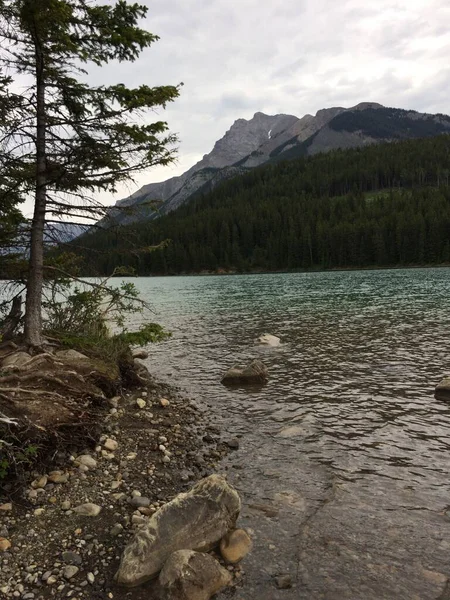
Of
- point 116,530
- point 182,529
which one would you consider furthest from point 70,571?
point 182,529

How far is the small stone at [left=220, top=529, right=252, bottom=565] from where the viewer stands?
630 centimetres

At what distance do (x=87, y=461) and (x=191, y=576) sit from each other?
4204 millimetres

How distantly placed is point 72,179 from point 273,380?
11030 millimetres

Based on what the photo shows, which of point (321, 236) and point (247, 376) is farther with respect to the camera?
point (321, 236)

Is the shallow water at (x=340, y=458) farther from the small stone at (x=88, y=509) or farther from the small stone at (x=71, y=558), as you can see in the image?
the small stone at (x=88, y=509)

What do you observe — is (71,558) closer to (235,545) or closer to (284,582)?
(235,545)

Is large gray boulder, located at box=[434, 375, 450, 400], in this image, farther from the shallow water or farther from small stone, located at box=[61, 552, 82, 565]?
small stone, located at box=[61, 552, 82, 565]

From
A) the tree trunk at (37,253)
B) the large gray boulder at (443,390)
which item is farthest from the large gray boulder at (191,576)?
the large gray boulder at (443,390)

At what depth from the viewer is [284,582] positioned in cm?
578

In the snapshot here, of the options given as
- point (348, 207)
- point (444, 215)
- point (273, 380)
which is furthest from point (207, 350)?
point (348, 207)

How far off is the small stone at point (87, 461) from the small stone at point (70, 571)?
298 centimetres

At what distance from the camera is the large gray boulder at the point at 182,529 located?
18.8ft

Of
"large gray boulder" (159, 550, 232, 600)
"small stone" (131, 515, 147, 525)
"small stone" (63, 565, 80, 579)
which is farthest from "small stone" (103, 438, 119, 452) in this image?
"large gray boulder" (159, 550, 232, 600)

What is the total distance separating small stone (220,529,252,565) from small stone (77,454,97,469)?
366 cm
